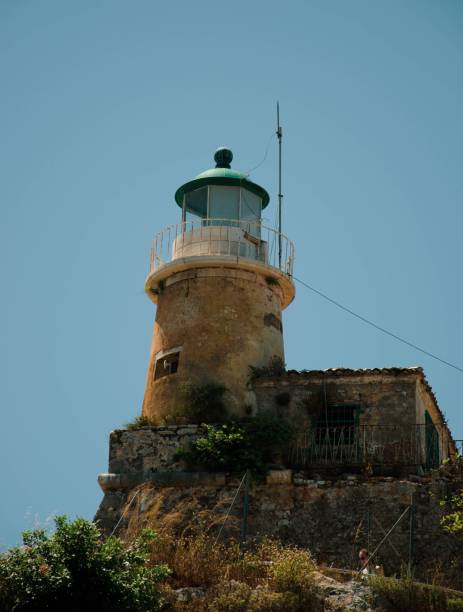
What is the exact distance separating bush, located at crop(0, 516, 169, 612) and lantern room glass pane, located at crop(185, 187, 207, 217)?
1224 cm

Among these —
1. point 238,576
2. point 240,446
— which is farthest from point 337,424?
point 238,576

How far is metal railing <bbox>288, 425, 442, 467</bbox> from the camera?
930 inches

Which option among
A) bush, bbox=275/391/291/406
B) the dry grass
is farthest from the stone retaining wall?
the dry grass

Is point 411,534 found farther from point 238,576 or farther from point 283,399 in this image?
point 283,399

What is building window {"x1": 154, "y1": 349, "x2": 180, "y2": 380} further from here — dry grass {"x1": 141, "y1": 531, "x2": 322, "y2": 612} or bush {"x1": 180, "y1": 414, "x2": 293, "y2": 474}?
dry grass {"x1": 141, "y1": 531, "x2": 322, "y2": 612}

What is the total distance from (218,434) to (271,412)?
192 centimetres

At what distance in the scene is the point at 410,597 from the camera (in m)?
18.2

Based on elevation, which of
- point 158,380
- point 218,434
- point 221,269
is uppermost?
point 221,269

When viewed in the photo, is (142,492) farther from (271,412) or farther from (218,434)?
(271,412)

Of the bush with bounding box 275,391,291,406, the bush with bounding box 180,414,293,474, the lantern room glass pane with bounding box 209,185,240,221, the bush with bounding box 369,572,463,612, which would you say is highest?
the lantern room glass pane with bounding box 209,185,240,221

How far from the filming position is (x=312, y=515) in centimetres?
2253

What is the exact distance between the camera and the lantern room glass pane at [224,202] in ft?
91.8

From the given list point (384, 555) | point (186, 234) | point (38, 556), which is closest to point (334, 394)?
point (384, 555)

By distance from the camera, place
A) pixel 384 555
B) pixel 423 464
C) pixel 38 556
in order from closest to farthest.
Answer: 1. pixel 38 556
2. pixel 384 555
3. pixel 423 464
